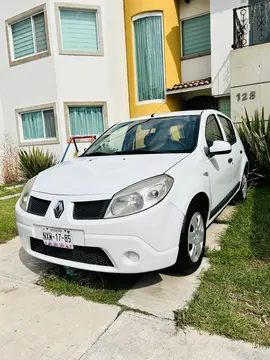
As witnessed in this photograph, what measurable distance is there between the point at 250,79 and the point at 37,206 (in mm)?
7391

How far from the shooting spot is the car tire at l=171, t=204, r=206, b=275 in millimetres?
2721

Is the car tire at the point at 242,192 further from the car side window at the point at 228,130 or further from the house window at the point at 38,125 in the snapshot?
the house window at the point at 38,125

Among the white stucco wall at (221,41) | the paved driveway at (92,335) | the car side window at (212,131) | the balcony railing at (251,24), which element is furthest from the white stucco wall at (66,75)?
the paved driveway at (92,335)

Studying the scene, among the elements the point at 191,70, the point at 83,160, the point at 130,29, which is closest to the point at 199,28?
the point at 191,70

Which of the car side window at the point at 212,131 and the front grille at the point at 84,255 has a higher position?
the car side window at the point at 212,131

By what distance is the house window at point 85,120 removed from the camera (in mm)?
10375

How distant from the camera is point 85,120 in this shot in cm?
1056

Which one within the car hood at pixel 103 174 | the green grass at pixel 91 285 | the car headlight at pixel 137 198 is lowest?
the green grass at pixel 91 285

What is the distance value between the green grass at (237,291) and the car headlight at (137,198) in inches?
35.6

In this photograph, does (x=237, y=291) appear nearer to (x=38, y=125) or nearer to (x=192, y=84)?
(x=192, y=84)

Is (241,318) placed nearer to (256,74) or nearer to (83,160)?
(83,160)

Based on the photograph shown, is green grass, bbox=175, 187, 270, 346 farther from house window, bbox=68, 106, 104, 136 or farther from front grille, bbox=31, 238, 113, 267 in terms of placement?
house window, bbox=68, 106, 104, 136

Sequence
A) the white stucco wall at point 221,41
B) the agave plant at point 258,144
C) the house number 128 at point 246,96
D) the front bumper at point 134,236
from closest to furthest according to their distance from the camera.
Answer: the front bumper at point 134,236 → the agave plant at point 258,144 → the house number 128 at point 246,96 → the white stucco wall at point 221,41

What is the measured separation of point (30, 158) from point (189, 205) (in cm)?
842
